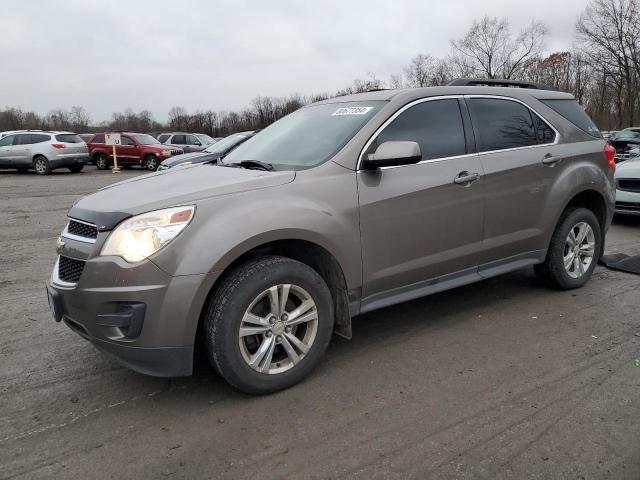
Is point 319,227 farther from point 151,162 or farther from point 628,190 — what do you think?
point 151,162

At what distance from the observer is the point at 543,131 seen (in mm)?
4492

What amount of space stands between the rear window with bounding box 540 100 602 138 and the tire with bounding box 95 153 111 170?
2267cm

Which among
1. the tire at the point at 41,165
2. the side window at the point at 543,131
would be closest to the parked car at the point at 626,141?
the side window at the point at 543,131

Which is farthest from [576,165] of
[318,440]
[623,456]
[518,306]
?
[318,440]

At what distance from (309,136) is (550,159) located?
6.91 feet

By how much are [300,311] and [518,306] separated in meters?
2.31

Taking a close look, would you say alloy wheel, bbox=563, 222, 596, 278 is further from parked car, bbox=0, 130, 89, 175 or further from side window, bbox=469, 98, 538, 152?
parked car, bbox=0, 130, 89, 175

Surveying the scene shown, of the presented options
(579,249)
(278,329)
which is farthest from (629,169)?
(278,329)

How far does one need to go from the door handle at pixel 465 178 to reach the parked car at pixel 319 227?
2 centimetres

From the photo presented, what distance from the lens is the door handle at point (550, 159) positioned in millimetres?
4363

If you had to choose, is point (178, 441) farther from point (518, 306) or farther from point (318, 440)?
point (518, 306)

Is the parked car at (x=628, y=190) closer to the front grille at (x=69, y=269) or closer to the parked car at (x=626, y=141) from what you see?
the parked car at (x=626, y=141)

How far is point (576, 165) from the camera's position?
15.0 ft

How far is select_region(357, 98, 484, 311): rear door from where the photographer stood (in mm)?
3430
